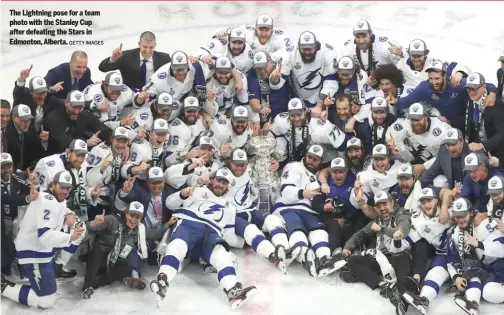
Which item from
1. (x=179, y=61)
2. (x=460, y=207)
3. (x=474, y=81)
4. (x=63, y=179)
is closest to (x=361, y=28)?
(x=474, y=81)

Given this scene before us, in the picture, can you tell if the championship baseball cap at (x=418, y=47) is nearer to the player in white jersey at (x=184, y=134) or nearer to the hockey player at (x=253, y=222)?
the hockey player at (x=253, y=222)

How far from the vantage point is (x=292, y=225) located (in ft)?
40.0

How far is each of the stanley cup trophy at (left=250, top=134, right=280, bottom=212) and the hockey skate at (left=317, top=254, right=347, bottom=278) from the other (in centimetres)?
100

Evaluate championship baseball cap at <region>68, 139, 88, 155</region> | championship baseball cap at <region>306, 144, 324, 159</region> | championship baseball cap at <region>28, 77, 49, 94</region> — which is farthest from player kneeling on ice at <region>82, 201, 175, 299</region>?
championship baseball cap at <region>306, 144, 324, 159</region>

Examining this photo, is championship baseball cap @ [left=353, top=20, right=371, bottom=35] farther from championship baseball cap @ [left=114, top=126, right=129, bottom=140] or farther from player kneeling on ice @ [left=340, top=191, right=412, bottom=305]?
championship baseball cap @ [left=114, top=126, right=129, bottom=140]

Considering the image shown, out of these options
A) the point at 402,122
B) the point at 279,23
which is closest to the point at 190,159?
the point at 402,122

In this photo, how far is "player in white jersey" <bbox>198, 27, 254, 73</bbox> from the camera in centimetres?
1302

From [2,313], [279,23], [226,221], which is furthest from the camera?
[279,23]

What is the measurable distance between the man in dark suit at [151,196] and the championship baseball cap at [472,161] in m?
2.63

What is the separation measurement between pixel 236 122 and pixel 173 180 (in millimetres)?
873

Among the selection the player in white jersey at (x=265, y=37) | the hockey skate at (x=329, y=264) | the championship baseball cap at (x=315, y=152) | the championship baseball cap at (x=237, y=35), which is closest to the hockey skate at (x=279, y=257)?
the hockey skate at (x=329, y=264)

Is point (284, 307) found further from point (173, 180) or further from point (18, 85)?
point (18, 85)

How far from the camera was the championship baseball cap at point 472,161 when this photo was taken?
11.8m

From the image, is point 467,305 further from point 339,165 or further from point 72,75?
point 72,75
